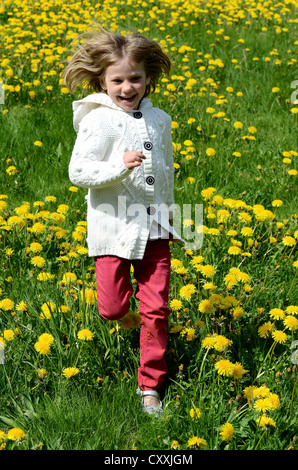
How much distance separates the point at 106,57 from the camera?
248cm

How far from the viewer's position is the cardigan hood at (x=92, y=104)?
2498mm

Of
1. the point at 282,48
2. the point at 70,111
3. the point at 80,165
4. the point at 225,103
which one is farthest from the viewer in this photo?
the point at 282,48

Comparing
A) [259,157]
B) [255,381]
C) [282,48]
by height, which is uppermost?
[282,48]

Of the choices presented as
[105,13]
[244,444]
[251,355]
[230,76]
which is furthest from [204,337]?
[105,13]

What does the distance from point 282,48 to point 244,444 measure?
18.3 feet

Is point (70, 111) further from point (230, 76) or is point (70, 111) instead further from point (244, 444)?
point (244, 444)

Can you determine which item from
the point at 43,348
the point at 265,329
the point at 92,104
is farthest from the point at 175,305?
the point at 92,104

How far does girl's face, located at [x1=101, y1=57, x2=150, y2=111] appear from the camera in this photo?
2.46 m

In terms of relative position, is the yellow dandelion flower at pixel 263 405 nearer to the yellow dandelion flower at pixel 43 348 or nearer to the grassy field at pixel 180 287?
the grassy field at pixel 180 287

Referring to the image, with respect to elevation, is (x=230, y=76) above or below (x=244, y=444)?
above

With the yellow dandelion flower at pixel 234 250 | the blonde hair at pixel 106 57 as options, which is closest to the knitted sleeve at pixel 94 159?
the blonde hair at pixel 106 57

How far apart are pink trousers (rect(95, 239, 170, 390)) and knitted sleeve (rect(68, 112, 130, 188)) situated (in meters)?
0.35

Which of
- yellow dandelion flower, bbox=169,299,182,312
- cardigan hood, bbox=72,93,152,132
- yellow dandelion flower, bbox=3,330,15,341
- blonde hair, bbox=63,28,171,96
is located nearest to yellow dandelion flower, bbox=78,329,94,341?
yellow dandelion flower, bbox=3,330,15,341

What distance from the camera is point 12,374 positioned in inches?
96.9
